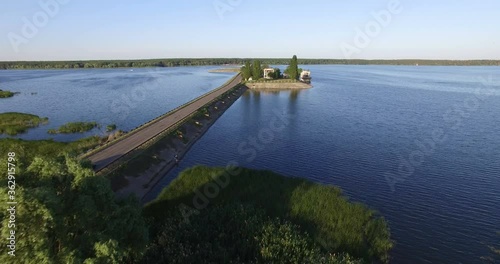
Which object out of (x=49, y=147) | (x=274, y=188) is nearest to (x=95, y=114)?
(x=49, y=147)

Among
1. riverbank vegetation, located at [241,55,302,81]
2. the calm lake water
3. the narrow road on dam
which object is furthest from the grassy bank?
riverbank vegetation, located at [241,55,302,81]

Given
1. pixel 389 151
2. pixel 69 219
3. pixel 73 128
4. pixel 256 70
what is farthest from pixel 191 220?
pixel 256 70

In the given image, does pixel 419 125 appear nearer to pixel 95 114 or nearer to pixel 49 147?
pixel 49 147

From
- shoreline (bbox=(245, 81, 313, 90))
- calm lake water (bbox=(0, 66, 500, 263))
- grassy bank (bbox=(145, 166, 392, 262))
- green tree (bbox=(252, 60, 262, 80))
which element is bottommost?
shoreline (bbox=(245, 81, 313, 90))

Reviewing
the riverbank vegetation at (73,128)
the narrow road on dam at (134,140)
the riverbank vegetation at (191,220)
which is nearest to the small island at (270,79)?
the narrow road on dam at (134,140)

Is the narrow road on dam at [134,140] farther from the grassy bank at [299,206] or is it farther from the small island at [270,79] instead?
the small island at [270,79]

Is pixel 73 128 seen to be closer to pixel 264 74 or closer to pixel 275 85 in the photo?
pixel 275 85

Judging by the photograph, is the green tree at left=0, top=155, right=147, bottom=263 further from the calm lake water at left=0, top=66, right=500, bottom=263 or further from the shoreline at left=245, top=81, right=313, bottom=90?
the shoreline at left=245, top=81, right=313, bottom=90
